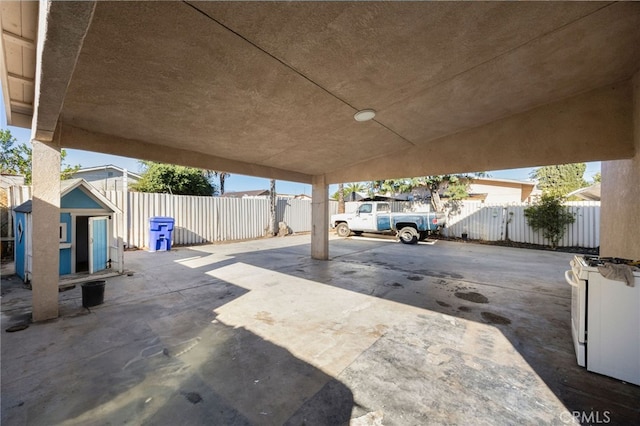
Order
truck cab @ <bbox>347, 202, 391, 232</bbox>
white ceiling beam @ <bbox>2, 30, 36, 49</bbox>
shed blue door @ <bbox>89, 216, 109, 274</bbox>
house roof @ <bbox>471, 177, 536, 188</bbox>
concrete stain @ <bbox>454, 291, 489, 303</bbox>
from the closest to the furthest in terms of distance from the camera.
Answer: white ceiling beam @ <bbox>2, 30, 36, 49</bbox>, concrete stain @ <bbox>454, 291, 489, 303</bbox>, shed blue door @ <bbox>89, 216, 109, 274</bbox>, truck cab @ <bbox>347, 202, 391, 232</bbox>, house roof @ <bbox>471, 177, 536, 188</bbox>

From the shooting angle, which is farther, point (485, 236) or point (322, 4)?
point (485, 236)

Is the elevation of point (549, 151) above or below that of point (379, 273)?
above

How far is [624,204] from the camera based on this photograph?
3176 millimetres

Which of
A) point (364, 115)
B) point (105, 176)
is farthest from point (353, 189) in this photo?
point (105, 176)

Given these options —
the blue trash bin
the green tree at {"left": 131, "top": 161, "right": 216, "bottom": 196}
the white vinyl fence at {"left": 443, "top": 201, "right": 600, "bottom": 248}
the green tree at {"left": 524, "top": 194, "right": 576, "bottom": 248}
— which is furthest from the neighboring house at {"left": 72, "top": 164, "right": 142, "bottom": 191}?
the green tree at {"left": 524, "top": 194, "right": 576, "bottom": 248}

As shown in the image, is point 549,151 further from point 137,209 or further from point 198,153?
point 137,209

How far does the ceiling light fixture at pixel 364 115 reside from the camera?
3.66 meters

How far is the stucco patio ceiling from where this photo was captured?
1.93 metres

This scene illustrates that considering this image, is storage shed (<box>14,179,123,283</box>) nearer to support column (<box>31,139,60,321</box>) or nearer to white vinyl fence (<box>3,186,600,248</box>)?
white vinyl fence (<box>3,186,600,248</box>)

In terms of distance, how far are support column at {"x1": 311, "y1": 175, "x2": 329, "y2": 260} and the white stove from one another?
18.7 ft

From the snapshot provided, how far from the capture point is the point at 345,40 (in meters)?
2.22

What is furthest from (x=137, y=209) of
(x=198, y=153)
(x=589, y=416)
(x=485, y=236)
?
(x=485, y=236)

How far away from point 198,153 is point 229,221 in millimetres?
7310

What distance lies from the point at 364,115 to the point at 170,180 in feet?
47.3
